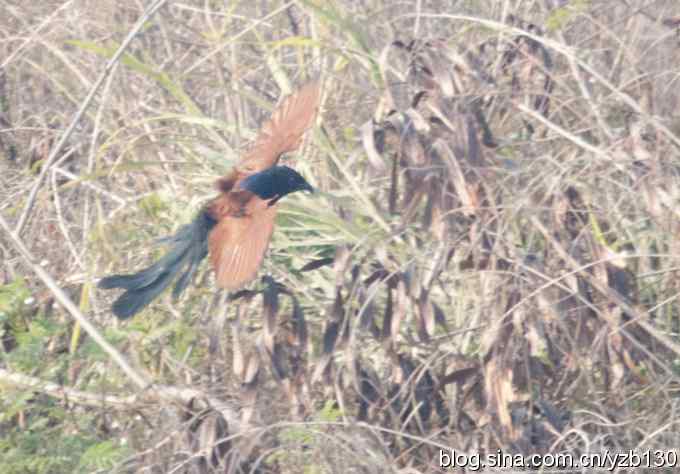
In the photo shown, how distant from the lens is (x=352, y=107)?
3.90m

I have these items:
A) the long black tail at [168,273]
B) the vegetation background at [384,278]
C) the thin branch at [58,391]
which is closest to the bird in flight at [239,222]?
the long black tail at [168,273]

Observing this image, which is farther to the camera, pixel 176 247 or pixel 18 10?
pixel 18 10

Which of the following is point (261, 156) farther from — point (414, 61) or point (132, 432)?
point (132, 432)

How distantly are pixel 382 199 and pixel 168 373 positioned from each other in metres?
0.91

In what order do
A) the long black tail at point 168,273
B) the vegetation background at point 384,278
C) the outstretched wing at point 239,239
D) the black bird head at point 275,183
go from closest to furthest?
the vegetation background at point 384,278, the outstretched wing at point 239,239, the long black tail at point 168,273, the black bird head at point 275,183

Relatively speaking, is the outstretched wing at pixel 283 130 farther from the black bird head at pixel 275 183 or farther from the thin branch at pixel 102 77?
the thin branch at pixel 102 77

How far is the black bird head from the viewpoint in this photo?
3.48 meters

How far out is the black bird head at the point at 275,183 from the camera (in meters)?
3.48

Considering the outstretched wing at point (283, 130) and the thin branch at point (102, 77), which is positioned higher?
the thin branch at point (102, 77)

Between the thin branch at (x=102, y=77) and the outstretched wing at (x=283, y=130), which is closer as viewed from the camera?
the thin branch at (x=102, y=77)

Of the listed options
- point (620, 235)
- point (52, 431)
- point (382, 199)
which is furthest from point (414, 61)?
point (52, 431)

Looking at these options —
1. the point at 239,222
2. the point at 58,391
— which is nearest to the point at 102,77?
the point at 239,222

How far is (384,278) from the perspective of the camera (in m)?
2.93

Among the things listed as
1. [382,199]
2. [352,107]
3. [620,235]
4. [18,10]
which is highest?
[18,10]
